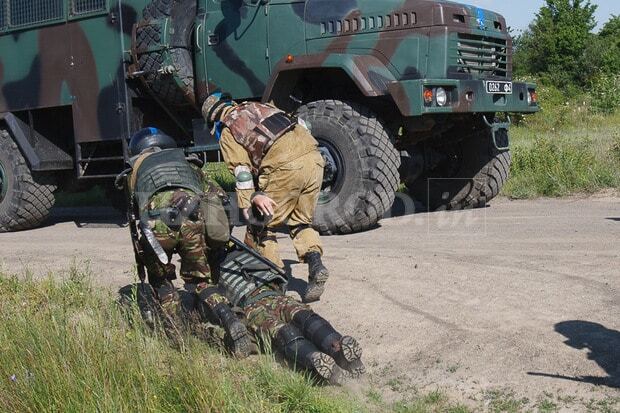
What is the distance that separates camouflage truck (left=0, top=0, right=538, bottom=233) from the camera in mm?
8648

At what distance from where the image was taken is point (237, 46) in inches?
380

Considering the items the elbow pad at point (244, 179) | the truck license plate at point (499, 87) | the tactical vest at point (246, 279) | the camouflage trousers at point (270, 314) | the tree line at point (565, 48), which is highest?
the tree line at point (565, 48)

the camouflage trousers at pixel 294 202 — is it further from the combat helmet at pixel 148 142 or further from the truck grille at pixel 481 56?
the truck grille at pixel 481 56

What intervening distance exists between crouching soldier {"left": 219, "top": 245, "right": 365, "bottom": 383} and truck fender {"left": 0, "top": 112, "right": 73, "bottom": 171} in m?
5.79

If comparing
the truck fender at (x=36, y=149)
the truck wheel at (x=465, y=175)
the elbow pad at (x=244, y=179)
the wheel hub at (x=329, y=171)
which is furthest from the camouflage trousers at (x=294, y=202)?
the truck fender at (x=36, y=149)

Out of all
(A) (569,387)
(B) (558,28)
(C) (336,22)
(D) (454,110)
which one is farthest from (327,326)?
(B) (558,28)

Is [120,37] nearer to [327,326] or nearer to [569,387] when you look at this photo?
[327,326]

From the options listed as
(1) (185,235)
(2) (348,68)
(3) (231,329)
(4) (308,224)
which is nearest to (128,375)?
(3) (231,329)

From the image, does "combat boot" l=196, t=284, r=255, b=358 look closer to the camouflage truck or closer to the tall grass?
the tall grass

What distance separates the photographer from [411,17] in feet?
28.7

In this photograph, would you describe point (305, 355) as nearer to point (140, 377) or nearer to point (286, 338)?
point (286, 338)

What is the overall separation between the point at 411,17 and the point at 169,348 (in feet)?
15.0

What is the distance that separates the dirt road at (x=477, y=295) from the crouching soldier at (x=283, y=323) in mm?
219

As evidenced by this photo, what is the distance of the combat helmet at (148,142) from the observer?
6098mm
